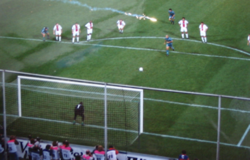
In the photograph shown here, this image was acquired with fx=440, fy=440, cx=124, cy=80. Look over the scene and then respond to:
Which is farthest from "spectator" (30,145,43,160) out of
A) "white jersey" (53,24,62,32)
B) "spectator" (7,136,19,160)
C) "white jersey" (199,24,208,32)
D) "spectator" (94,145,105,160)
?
"white jersey" (199,24,208,32)

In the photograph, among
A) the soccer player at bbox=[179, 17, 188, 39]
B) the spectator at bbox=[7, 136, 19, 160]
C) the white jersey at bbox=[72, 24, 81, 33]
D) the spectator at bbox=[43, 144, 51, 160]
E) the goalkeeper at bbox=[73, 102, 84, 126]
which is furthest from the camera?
the white jersey at bbox=[72, 24, 81, 33]

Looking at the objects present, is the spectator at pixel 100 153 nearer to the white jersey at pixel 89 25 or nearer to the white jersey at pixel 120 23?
the white jersey at pixel 89 25

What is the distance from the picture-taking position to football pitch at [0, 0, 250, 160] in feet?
53.0

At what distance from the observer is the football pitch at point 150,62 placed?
16156 mm

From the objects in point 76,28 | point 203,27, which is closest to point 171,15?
point 203,27

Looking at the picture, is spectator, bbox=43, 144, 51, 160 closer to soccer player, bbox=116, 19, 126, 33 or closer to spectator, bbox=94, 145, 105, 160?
spectator, bbox=94, 145, 105, 160

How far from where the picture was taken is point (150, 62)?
23.2 m

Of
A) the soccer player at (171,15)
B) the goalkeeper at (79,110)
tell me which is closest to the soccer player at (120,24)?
the soccer player at (171,15)

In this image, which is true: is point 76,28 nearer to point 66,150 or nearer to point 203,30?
point 203,30

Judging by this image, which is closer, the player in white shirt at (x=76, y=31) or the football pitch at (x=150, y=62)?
the football pitch at (x=150, y=62)

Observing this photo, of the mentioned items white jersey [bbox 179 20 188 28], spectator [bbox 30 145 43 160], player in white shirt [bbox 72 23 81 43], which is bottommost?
spectator [bbox 30 145 43 160]

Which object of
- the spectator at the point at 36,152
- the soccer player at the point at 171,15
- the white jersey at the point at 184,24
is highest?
the soccer player at the point at 171,15

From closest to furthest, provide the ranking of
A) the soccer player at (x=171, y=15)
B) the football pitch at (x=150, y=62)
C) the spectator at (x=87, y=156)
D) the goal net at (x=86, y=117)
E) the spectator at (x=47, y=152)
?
1. the spectator at (x=87, y=156)
2. the spectator at (x=47, y=152)
3. the goal net at (x=86, y=117)
4. the football pitch at (x=150, y=62)
5. the soccer player at (x=171, y=15)

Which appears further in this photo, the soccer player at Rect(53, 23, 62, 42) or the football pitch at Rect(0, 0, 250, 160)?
the soccer player at Rect(53, 23, 62, 42)
